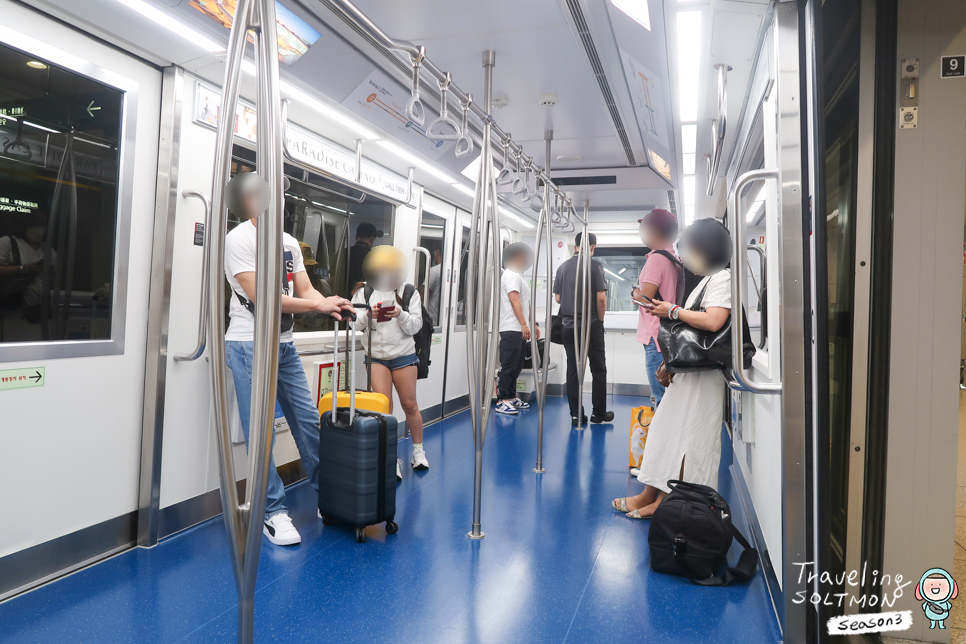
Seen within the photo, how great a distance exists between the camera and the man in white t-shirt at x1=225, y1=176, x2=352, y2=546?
262cm

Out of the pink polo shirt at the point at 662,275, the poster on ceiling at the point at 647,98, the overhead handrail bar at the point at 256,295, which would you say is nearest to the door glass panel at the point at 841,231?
the poster on ceiling at the point at 647,98

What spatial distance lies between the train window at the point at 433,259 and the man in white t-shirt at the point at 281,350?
2.36 meters

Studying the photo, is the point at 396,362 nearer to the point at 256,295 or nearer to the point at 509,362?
the point at 509,362

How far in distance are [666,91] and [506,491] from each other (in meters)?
2.47

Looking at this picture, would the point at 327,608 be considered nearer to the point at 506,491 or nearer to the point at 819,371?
the point at 506,491

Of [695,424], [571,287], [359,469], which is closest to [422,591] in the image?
[359,469]

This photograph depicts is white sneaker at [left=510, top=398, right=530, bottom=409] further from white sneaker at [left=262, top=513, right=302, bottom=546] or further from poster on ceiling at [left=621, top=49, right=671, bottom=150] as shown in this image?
white sneaker at [left=262, top=513, right=302, bottom=546]

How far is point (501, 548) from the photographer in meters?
2.72

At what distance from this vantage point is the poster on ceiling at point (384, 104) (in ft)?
9.87

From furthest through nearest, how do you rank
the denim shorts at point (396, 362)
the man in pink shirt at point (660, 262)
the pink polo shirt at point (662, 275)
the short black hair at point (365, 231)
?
the short black hair at point (365, 231)
the denim shorts at point (396, 362)
the pink polo shirt at point (662, 275)
the man in pink shirt at point (660, 262)

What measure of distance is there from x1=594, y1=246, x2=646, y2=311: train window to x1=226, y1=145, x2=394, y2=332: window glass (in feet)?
14.0

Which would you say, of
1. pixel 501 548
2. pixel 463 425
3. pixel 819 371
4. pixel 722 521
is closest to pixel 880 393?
pixel 819 371

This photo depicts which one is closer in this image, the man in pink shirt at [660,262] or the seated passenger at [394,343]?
the man in pink shirt at [660,262]

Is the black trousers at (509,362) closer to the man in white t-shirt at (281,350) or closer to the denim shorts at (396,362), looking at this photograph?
the denim shorts at (396,362)
